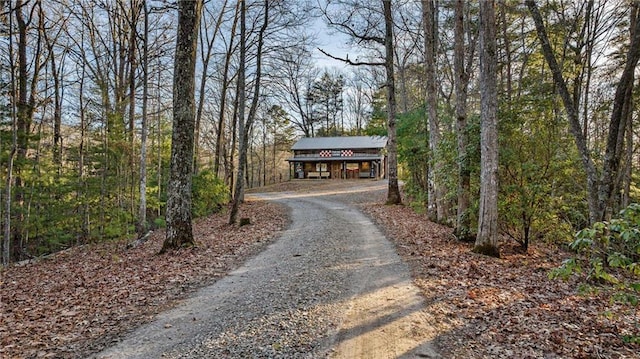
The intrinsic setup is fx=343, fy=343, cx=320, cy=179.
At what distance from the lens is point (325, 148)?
3706 centimetres

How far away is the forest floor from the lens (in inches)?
144

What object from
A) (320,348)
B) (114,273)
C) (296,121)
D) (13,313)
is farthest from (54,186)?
(296,121)

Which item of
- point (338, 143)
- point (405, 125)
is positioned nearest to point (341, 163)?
point (338, 143)

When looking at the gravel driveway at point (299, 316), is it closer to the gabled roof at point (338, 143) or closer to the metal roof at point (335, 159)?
the metal roof at point (335, 159)

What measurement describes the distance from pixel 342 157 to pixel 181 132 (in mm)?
29462

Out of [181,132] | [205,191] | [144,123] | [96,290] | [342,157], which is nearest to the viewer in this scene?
[96,290]

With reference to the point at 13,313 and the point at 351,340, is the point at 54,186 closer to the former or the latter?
the point at 13,313

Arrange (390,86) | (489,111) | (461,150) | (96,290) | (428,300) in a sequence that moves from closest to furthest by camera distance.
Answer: (428,300)
(96,290)
(489,111)
(461,150)
(390,86)

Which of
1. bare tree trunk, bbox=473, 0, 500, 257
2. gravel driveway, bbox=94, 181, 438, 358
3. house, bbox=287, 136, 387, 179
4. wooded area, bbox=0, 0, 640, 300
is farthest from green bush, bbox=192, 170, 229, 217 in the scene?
house, bbox=287, 136, 387, 179

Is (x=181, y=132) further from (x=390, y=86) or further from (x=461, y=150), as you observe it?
(x=390, y=86)

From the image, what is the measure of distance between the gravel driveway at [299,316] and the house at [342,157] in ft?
98.2

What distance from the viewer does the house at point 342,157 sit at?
120 ft

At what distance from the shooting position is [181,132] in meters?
7.92

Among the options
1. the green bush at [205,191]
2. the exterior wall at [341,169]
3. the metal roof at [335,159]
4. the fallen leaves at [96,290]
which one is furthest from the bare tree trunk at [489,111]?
the exterior wall at [341,169]
